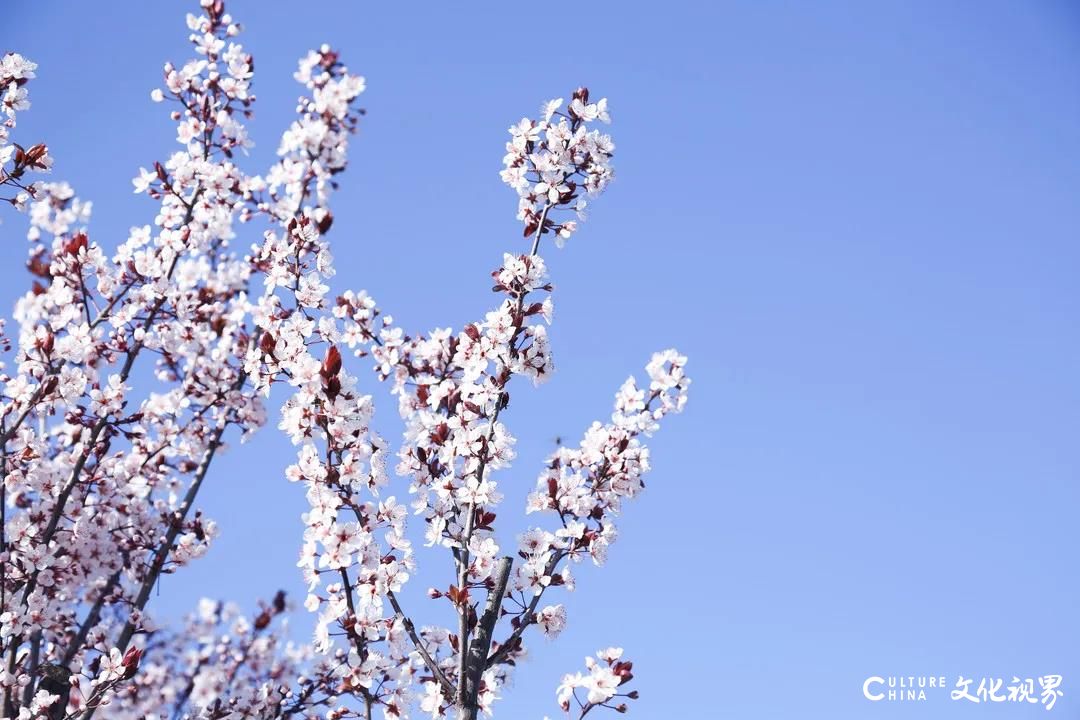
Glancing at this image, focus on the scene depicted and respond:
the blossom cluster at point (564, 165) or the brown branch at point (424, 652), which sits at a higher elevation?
the blossom cluster at point (564, 165)

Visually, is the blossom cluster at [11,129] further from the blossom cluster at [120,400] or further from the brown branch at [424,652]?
the brown branch at [424,652]

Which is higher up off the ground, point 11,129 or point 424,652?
point 11,129

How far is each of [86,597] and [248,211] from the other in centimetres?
316

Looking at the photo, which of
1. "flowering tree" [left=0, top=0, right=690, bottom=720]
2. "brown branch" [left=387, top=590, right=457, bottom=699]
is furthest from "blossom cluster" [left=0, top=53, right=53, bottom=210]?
"brown branch" [left=387, top=590, right=457, bottom=699]

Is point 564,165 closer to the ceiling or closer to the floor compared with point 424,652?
closer to the ceiling

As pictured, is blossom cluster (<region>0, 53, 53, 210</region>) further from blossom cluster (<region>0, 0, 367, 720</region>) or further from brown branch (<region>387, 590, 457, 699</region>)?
brown branch (<region>387, 590, 457, 699</region>)

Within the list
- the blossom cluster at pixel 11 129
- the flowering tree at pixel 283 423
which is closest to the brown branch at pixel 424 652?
the flowering tree at pixel 283 423

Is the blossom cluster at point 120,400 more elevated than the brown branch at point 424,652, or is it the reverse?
the blossom cluster at point 120,400

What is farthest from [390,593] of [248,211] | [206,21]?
[206,21]

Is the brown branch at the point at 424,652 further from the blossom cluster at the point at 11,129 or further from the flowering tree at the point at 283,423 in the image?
the blossom cluster at the point at 11,129

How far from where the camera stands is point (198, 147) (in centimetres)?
660

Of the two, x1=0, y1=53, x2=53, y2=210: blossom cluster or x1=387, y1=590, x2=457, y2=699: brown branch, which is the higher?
x1=0, y1=53, x2=53, y2=210: blossom cluster

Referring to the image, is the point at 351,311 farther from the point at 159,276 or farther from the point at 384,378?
the point at 159,276

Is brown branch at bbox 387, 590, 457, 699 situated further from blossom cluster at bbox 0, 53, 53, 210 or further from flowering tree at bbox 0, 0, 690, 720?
blossom cluster at bbox 0, 53, 53, 210
